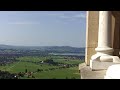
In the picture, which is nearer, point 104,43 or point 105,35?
point 105,35

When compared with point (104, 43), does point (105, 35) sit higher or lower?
higher

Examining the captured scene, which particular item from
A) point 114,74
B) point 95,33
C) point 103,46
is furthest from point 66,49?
point 114,74

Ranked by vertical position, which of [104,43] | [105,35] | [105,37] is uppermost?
[105,35]

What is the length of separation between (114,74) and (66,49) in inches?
928

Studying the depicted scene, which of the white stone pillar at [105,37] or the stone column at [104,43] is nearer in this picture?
the stone column at [104,43]

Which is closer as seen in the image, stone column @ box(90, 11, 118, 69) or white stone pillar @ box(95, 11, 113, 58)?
stone column @ box(90, 11, 118, 69)

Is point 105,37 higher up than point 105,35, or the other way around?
point 105,35

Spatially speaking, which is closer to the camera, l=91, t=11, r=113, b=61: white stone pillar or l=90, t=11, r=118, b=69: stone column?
l=90, t=11, r=118, b=69: stone column

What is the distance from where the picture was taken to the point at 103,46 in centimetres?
1764

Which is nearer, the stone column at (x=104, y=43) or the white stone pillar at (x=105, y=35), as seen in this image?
the stone column at (x=104, y=43)

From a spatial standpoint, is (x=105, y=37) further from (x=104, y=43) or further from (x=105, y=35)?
(x=104, y=43)

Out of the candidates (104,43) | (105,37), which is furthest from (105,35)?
(104,43)
